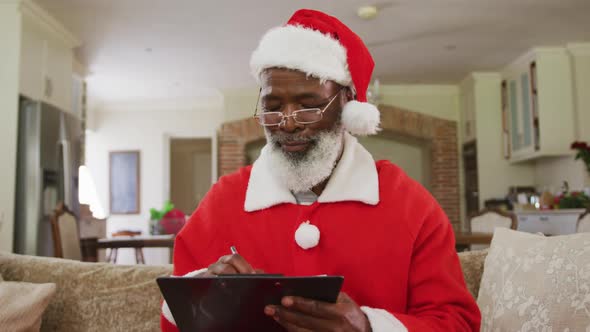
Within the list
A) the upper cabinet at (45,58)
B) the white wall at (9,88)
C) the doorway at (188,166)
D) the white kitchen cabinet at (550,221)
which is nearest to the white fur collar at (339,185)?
the white wall at (9,88)

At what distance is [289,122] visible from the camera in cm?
125

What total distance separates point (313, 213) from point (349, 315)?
0.34m

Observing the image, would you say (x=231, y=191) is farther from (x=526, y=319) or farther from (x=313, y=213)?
(x=526, y=319)

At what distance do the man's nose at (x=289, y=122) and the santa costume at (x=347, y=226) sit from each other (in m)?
0.10

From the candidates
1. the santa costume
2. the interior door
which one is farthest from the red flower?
the santa costume

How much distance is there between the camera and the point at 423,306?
120 cm

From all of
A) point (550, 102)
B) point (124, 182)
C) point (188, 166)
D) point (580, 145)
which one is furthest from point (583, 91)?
point (188, 166)

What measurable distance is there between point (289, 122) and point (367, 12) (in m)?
3.79

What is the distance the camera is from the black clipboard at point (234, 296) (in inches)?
35.4

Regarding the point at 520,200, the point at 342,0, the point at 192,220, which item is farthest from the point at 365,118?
the point at 520,200

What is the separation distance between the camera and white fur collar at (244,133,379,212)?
1279 millimetres

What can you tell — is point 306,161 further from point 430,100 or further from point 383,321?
point 430,100

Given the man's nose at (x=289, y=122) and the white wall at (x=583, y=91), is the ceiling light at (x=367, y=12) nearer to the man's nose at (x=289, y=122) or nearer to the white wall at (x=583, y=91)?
the white wall at (x=583, y=91)

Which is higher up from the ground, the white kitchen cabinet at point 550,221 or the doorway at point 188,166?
the doorway at point 188,166
